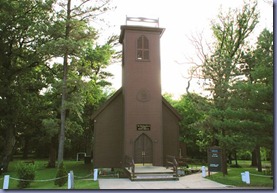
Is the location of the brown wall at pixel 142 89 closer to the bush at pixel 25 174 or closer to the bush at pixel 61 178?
the bush at pixel 61 178

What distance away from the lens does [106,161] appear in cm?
1934

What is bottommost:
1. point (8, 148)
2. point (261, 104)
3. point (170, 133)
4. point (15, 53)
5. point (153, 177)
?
point (153, 177)

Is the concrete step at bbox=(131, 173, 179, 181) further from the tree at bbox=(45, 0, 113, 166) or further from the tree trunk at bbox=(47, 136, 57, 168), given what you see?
the tree trunk at bbox=(47, 136, 57, 168)

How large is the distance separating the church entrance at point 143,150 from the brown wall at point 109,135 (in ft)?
5.42

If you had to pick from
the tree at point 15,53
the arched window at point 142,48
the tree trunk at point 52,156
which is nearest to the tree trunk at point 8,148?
the tree at point 15,53

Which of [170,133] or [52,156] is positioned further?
[52,156]

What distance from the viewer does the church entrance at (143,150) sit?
18.1 metres

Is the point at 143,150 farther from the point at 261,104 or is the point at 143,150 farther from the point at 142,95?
the point at 261,104

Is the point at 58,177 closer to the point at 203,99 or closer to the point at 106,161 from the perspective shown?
the point at 106,161

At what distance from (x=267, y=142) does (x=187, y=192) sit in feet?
13.3

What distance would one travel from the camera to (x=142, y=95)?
1884 centimetres

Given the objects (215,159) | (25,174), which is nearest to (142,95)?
(215,159)

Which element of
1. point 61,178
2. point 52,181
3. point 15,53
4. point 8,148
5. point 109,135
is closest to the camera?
point 61,178

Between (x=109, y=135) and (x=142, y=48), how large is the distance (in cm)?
674
